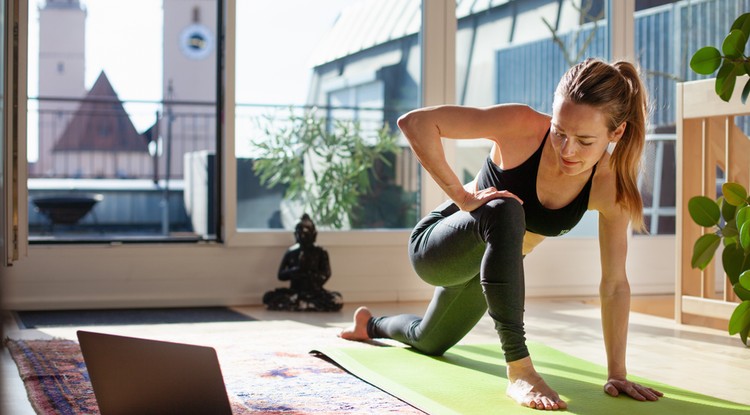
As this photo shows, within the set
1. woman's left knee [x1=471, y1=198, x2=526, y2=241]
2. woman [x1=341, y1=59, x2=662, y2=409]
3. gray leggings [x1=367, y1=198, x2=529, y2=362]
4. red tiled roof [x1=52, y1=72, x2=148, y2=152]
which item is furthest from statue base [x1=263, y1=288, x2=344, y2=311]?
red tiled roof [x1=52, y1=72, x2=148, y2=152]

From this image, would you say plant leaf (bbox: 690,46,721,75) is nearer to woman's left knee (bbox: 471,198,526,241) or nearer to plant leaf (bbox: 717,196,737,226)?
plant leaf (bbox: 717,196,737,226)

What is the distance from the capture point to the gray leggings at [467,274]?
193cm

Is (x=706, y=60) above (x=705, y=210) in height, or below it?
above

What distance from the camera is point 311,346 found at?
A: 2850mm

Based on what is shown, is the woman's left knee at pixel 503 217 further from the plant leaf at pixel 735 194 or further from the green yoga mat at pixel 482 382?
the plant leaf at pixel 735 194

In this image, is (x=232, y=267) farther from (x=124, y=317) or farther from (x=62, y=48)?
(x=62, y=48)

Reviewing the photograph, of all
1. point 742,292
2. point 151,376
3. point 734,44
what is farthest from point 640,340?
point 151,376

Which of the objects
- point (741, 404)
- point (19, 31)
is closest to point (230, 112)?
point (19, 31)

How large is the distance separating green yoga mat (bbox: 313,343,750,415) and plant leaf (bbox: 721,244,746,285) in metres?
0.42

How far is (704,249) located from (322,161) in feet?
7.11

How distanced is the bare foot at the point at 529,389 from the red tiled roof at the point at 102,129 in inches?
378

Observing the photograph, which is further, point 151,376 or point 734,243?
point 734,243

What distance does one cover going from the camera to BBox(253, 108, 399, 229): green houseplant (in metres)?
4.30

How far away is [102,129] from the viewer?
1311 centimetres
